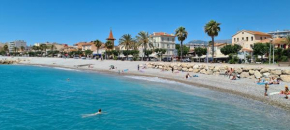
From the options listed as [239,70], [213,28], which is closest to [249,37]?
[213,28]

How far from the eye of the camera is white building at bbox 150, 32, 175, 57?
87250mm

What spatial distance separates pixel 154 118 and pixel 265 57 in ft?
170

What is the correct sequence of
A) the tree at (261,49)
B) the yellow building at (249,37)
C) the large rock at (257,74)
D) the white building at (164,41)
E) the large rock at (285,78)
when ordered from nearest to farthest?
1. the large rock at (285,78)
2. the large rock at (257,74)
3. the tree at (261,49)
4. the yellow building at (249,37)
5. the white building at (164,41)

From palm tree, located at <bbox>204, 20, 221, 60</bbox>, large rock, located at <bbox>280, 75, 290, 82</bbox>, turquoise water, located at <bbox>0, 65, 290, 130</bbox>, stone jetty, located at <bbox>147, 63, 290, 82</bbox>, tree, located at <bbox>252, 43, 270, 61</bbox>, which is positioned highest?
palm tree, located at <bbox>204, 20, 221, 60</bbox>

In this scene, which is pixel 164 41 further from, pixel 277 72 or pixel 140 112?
pixel 140 112

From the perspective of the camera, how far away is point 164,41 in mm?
88438

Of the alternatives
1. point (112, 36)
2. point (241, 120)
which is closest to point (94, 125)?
point (241, 120)

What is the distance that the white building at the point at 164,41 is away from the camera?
87.2 meters

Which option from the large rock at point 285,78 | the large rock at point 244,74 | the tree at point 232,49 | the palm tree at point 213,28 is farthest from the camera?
the tree at point 232,49

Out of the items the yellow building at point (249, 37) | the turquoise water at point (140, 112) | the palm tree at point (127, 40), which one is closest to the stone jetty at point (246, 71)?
the turquoise water at point (140, 112)

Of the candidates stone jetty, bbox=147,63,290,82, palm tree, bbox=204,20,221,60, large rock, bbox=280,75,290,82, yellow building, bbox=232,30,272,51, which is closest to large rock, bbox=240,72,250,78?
stone jetty, bbox=147,63,290,82

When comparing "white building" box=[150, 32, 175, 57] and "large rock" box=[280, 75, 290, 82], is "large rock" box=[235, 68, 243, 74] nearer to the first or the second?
"large rock" box=[280, 75, 290, 82]

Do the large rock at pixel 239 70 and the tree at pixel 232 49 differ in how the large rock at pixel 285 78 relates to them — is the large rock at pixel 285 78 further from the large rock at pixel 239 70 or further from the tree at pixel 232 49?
the tree at pixel 232 49

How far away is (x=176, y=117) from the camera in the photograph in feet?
46.8
